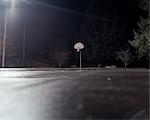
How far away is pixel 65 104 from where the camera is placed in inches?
178

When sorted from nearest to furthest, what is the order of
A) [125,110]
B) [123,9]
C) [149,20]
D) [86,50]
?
[125,110] → [149,20] → [86,50] → [123,9]

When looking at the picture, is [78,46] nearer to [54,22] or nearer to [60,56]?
[60,56]

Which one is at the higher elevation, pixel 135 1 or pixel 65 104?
pixel 135 1

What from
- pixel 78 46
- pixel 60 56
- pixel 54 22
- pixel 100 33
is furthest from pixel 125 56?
pixel 54 22

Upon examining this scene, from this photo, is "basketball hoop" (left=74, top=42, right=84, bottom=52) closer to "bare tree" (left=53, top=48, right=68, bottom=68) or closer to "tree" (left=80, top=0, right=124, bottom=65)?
"tree" (left=80, top=0, right=124, bottom=65)

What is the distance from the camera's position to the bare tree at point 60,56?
36.3 m

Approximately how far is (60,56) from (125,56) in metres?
7.48

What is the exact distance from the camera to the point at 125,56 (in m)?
34.5

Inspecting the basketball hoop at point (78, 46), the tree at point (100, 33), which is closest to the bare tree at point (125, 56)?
the tree at point (100, 33)

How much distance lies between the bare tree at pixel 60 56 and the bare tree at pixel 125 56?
6274 millimetres

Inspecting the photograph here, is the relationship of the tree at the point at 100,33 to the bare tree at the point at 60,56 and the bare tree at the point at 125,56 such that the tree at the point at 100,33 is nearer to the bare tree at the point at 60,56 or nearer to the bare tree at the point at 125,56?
the bare tree at the point at 125,56

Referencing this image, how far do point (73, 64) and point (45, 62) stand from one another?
3370mm

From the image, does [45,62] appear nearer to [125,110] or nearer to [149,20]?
[149,20]

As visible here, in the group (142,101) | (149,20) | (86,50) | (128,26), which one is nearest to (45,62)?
(86,50)
